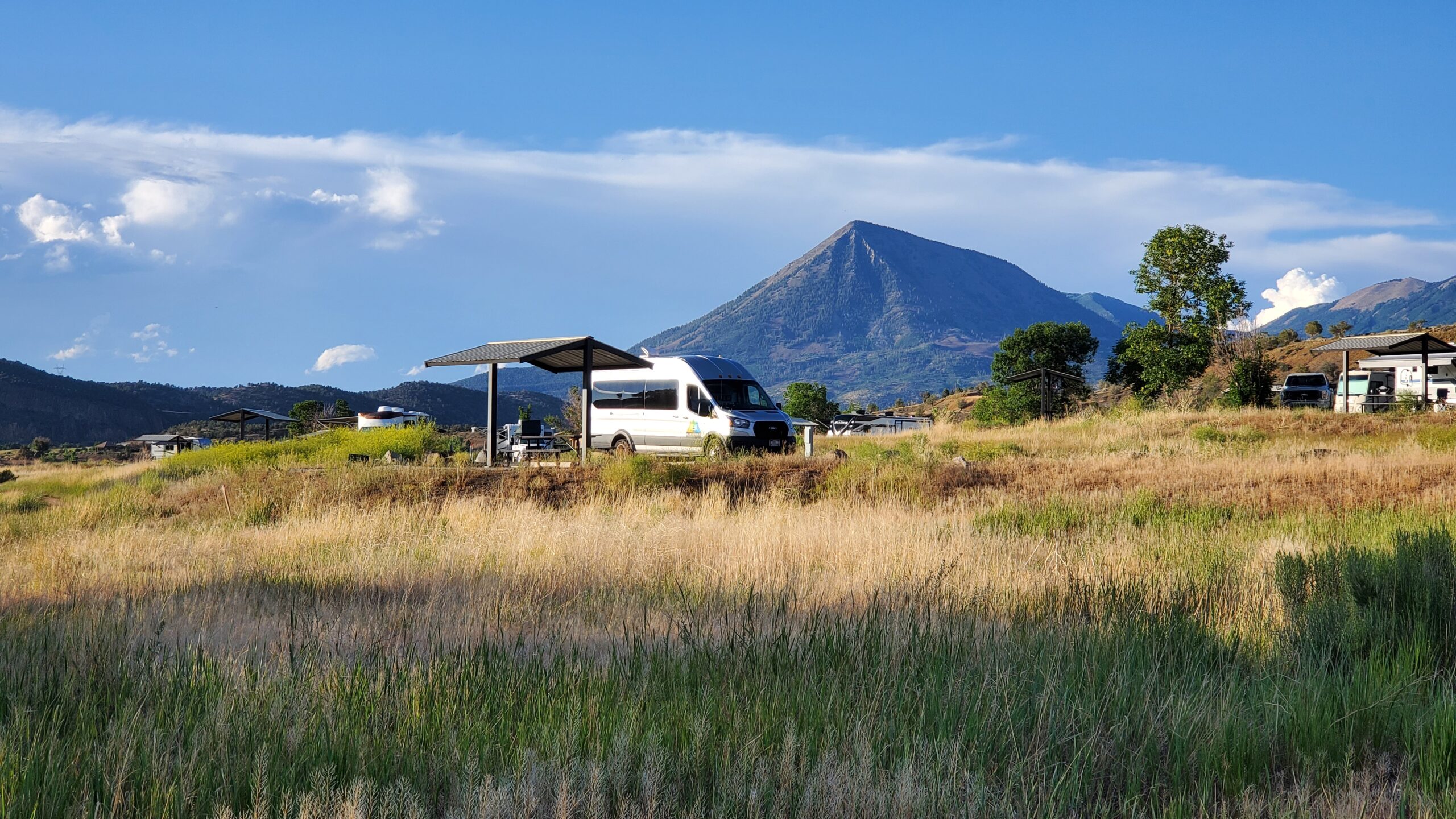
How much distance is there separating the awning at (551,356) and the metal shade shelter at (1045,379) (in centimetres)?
2297

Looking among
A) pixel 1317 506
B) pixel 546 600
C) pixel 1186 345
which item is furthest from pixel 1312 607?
pixel 1186 345

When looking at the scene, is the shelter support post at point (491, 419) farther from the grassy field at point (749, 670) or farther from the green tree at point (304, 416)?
the green tree at point (304, 416)

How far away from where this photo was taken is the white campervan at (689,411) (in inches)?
902

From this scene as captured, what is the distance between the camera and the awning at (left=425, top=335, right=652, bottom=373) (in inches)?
867

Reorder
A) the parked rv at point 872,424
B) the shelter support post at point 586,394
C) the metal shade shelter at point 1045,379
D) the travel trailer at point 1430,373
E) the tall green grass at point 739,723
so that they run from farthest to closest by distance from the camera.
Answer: the parked rv at point 872,424
the metal shade shelter at point 1045,379
the travel trailer at point 1430,373
the shelter support post at point 586,394
the tall green grass at point 739,723

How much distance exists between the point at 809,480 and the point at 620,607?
9.43 metres

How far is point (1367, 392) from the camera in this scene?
44875mm

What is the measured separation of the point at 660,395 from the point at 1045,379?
25654 millimetres

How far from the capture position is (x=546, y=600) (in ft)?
23.8

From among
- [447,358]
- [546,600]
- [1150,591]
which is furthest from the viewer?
[447,358]

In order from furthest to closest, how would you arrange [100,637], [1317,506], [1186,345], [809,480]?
[1186,345] < [809,480] < [1317,506] < [100,637]

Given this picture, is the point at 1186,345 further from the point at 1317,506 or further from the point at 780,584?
the point at 780,584

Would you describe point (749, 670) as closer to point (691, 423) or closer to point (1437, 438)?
point (691, 423)

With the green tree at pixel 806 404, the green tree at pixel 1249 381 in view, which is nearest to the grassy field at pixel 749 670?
the green tree at pixel 1249 381
